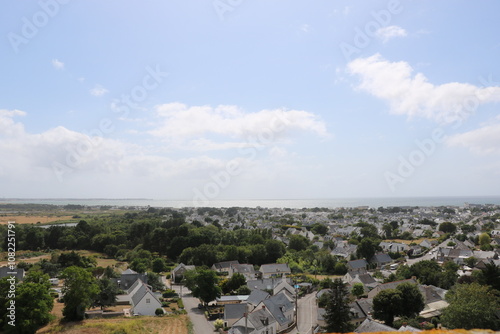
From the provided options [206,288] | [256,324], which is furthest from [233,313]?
[206,288]

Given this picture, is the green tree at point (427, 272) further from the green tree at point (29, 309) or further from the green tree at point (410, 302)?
the green tree at point (29, 309)

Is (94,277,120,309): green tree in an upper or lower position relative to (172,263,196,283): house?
upper

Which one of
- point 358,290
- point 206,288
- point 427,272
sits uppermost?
point 427,272

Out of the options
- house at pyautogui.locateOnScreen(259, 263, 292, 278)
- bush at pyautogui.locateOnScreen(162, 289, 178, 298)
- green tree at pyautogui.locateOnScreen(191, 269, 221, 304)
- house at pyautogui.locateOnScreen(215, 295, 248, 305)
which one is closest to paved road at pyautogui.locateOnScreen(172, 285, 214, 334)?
bush at pyautogui.locateOnScreen(162, 289, 178, 298)

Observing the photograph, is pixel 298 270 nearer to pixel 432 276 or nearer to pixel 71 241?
pixel 432 276

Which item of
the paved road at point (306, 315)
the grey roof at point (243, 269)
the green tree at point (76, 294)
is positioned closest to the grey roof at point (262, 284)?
the paved road at point (306, 315)

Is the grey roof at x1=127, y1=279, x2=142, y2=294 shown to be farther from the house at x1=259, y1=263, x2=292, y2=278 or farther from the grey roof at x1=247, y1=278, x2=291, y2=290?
the house at x1=259, y1=263, x2=292, y2=278

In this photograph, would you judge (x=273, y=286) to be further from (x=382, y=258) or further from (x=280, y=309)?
(x=382, y=258)
